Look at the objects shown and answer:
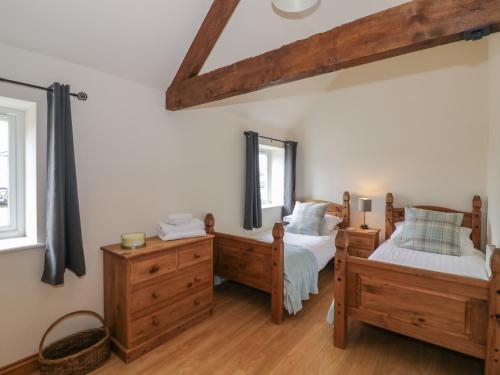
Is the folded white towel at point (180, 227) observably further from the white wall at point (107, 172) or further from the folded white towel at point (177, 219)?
the white wall at point (107, 172)

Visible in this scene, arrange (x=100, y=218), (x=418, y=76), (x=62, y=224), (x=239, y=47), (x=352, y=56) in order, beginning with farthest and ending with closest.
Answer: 1. (x=418, y=76)
2. (x=239, y=47)
3. (x=100, y=218)
4. (x=62, y=224)
5. (x=352, y=56)

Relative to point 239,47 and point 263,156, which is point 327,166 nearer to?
point 263,156

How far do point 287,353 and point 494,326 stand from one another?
1288 mm

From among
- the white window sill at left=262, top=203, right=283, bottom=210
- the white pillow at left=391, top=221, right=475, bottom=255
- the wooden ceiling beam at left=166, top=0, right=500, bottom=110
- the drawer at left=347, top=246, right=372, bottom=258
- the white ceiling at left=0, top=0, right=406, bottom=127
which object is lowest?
the drawer at left=347, top=246, right=372, bottom=258

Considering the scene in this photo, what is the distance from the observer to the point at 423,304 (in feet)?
5.62

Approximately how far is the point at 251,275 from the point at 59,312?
155 cm

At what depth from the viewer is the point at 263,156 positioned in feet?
13.9

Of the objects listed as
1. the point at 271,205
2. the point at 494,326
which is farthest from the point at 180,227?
the point at 494,326

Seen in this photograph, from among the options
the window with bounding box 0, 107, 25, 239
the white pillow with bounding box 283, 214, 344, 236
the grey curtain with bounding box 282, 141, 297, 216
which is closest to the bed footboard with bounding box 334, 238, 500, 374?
the white pillow with bounding box 283, 214, 344, 236

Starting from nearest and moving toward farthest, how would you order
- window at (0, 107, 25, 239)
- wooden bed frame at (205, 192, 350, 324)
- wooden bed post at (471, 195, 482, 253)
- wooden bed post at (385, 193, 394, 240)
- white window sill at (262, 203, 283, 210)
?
1. window at (0, 107, 25, 239)
2. wooden bed frame at (205, 192, 350, 324)
3. wooden bed post at (471, 195, 482, 253)
4. wooden bed post at (385, 193, 394, 240)
5. white window sill at (262, 203, 283, 210)

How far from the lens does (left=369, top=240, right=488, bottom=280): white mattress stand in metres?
2.21

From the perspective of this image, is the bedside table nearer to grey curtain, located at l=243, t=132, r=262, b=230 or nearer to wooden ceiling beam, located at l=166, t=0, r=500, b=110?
grey curtain, located at l=243, t=132, r=262, b=230

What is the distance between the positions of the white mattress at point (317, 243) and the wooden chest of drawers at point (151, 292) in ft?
3.69

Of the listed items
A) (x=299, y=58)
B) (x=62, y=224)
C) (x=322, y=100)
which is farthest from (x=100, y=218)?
(x=322, y=100)
